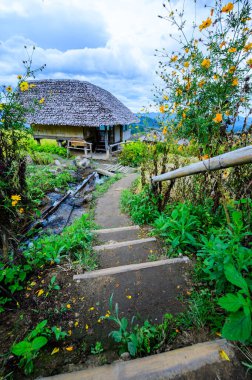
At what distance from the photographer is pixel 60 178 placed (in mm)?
9867

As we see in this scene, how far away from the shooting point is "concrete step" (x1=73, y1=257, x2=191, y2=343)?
5.28ft

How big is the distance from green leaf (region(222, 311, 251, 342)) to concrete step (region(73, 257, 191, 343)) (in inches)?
29.4

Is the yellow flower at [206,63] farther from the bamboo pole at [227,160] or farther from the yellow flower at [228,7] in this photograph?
the bamboo pole at [227,160]

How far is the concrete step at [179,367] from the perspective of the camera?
1041 mm

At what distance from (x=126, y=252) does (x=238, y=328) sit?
1873 mm

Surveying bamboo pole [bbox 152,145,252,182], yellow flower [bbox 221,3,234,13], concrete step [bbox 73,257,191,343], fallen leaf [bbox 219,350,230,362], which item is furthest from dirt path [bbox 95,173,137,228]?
yellow flower [bbox 221,3,234,13]

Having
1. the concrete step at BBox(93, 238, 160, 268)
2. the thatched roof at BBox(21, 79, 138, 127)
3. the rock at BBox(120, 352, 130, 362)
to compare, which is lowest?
the concrete step at BBox(93, 238, 160, 268)

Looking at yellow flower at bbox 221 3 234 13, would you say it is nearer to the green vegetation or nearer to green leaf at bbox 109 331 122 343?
green leaf at bbox 109 331 122 343

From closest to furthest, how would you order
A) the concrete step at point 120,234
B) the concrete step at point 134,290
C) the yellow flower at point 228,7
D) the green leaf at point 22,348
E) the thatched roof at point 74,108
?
the green leaf at point 22,348 → the concrete step at point 134,290 → the yellow flower at point 228,7 → the concrete step at point 120,234 → the thatched roof at point 74,108

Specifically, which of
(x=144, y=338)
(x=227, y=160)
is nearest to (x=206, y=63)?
(x=227, y=160)

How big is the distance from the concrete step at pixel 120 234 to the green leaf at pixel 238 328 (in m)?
2.34

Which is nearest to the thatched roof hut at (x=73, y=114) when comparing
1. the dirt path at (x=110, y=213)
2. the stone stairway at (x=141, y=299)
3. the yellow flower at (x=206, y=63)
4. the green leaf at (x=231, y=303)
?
the dirt path at (x=110, y=213)

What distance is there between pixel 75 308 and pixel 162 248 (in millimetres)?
1326

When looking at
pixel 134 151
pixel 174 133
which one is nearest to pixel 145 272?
pixel 174 133
